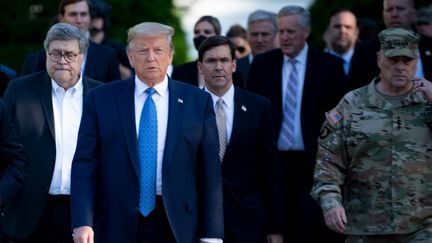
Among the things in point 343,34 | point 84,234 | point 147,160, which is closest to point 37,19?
point 343,34

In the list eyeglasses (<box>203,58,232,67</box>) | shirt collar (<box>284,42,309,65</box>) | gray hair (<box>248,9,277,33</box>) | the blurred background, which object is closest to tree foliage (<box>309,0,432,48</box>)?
the blurred background

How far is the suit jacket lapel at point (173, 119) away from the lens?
8875 mm

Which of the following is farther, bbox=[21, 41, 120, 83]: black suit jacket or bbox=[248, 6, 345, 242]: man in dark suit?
bbox=[21, 41, 120, 83]: black suit jacket

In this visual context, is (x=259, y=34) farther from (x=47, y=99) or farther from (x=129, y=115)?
(x=129, y=115)

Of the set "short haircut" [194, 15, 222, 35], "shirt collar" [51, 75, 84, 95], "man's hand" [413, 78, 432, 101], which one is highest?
"short haircut" [194, 15, 222, 35]

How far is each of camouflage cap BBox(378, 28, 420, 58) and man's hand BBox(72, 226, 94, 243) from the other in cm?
264

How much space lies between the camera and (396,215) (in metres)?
9.40

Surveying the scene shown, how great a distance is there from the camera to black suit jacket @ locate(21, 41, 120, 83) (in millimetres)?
11844

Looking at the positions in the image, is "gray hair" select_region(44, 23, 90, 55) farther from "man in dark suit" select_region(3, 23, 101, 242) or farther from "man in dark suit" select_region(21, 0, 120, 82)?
"man in dark suit" select_region(21, 0, 120, 82)

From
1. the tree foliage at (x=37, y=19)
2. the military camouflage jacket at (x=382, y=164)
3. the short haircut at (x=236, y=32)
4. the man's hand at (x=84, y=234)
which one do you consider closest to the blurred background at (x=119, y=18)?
the tree foliage at (x=37, y=19)

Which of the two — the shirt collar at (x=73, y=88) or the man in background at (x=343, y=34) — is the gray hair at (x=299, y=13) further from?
the shirt collar at (x=73, y=88)

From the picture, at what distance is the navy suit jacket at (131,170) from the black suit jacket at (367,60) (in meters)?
2.93

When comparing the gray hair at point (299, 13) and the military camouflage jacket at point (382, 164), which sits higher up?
the gray hair at point (299, 13)

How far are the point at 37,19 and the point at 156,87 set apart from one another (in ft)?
49.4
